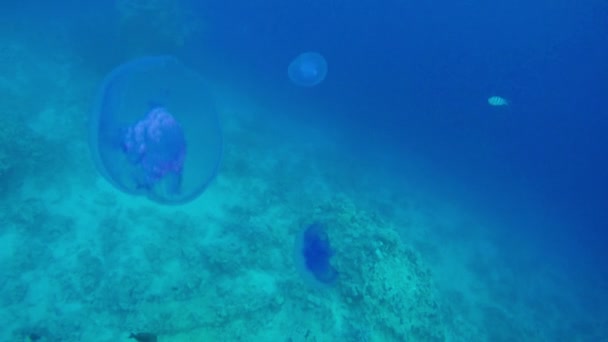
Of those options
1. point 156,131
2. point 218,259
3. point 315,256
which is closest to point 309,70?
point 218,259

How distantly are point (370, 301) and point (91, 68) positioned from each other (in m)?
12.2

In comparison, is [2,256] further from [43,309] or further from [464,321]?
[464,321]

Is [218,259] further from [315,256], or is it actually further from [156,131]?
[156,131]

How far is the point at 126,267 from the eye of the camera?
628 cm

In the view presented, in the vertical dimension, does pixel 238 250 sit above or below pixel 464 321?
below

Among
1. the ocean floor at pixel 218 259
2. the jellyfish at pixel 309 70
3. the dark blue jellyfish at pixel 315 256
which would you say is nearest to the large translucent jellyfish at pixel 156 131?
the ocean floor at pixel 218 259

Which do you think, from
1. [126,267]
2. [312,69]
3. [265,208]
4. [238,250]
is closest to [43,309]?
[126,267]

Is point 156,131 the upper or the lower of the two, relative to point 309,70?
lower

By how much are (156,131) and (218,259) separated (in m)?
3.75

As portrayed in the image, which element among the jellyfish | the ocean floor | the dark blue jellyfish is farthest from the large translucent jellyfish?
the jellyfish

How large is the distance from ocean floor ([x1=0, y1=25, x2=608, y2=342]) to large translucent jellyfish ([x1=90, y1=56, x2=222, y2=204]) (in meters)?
2.55

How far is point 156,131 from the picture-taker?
113 inches

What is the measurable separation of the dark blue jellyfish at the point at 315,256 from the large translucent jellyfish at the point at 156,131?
8.76 ft

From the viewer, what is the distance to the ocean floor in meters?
5.18
